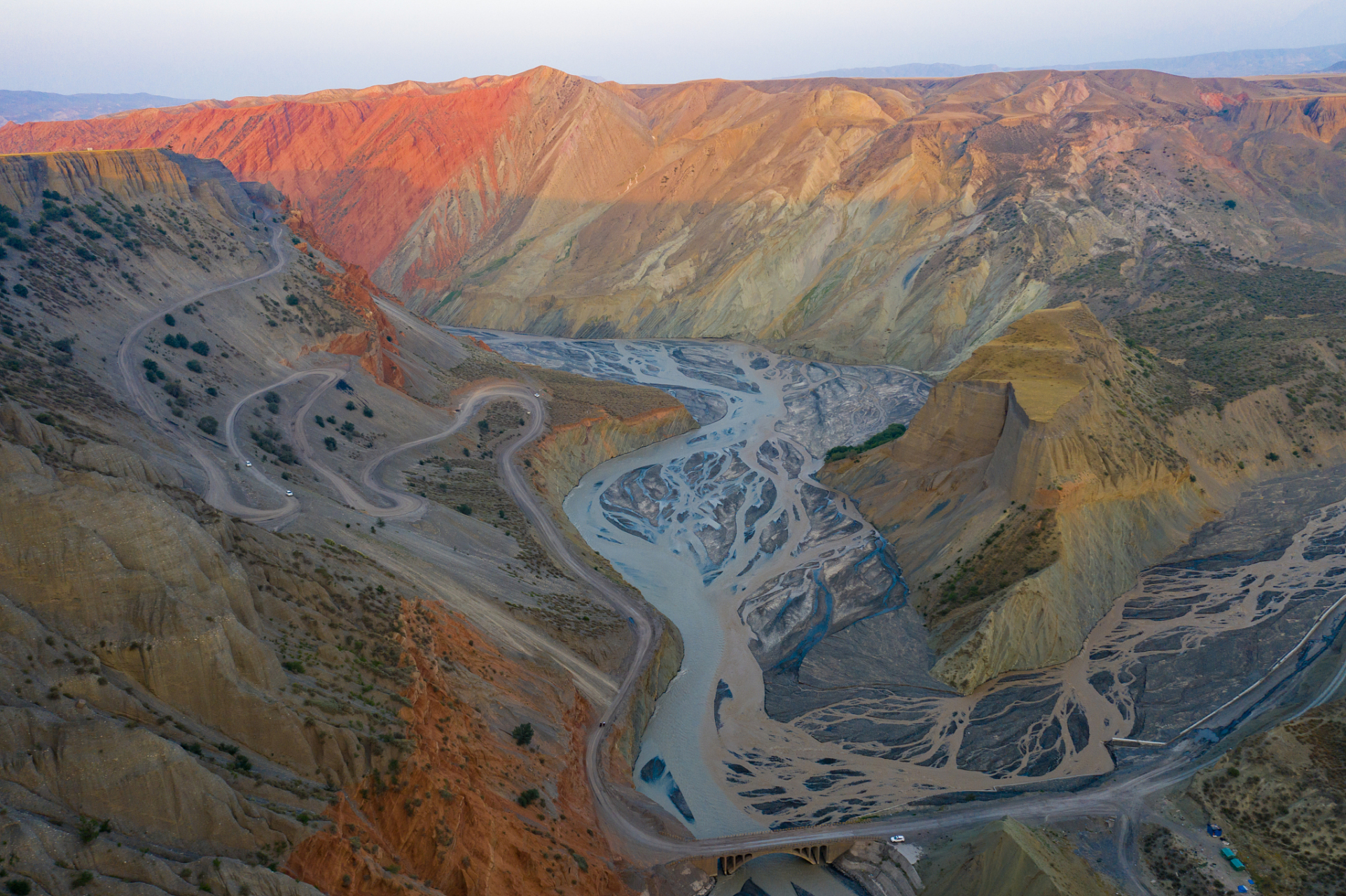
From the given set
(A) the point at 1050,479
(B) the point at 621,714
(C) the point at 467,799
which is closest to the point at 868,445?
(A) the point at 1050,479

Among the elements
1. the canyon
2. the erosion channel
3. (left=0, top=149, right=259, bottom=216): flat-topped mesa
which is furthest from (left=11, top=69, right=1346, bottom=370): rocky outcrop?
(left=0, top=149, right=259, bottom=216): flat-topped mesa

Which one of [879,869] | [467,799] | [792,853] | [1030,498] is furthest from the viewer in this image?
[1030,498]

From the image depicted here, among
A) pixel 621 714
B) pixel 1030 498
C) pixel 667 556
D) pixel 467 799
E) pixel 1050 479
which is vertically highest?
pixel 1050 479

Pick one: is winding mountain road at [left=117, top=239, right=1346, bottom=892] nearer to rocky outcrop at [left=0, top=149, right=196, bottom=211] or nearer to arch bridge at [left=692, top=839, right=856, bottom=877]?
arch bridge at [left=692, top=839, right=856, bottom=877]

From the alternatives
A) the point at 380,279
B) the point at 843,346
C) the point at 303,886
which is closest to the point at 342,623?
the point at 303,886

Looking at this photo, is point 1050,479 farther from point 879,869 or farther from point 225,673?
point 225,673

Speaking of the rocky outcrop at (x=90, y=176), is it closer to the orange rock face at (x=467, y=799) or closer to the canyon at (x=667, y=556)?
the canyon at (x=667, y=556)

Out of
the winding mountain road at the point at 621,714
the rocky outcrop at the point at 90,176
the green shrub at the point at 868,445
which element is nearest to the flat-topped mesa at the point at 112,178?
the rocky outcrop at the point at 90,176
